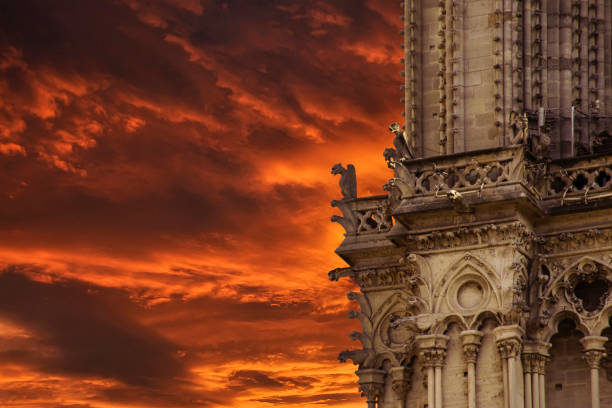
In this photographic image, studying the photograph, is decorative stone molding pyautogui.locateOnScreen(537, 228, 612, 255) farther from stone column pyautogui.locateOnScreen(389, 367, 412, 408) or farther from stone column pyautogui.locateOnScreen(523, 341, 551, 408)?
stone column pyautogui.locateOnScreen(389, 367, 412, 408)

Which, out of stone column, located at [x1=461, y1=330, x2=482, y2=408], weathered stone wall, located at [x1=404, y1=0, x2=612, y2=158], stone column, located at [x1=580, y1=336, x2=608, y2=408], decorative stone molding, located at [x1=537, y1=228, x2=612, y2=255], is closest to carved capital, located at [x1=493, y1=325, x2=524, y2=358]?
stone column, located at [x1=461, y1=330, x2=482, y2=408]

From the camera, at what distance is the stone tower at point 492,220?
3819 centimetres

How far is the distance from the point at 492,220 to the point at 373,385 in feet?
16.6

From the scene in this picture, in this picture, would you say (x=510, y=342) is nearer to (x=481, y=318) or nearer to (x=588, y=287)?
(x=481, y=318)

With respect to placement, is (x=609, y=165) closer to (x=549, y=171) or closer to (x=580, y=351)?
(x=549, y=171)

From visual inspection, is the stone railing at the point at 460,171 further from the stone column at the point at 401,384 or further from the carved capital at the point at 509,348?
the stone column at the point at 401,384

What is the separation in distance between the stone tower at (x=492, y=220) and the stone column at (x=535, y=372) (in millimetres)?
29

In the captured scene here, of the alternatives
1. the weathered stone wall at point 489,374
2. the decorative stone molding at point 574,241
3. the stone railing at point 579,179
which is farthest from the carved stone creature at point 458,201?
the weathered stone wall at point 489,374

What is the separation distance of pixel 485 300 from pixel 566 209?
2714 mm

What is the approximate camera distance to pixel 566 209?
128 ft

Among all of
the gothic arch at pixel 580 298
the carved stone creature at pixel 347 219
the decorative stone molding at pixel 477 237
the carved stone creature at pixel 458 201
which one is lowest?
the gothic arch at pixel 580 298

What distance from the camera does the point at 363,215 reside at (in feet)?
137

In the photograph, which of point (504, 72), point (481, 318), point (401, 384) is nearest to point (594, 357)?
point (481, 318)

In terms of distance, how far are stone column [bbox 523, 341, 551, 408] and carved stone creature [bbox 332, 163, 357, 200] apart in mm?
6141
